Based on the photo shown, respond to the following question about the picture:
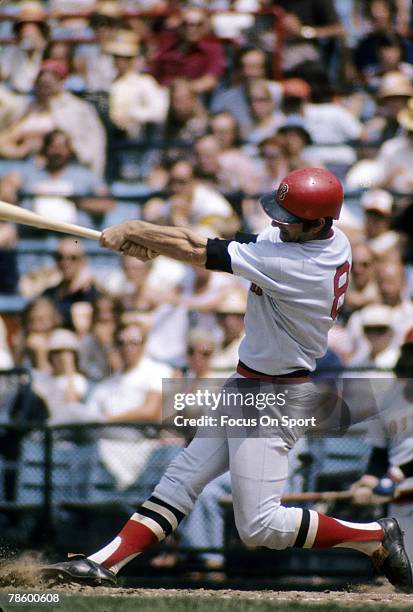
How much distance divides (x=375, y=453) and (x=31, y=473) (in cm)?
208

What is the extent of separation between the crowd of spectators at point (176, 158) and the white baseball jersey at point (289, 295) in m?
2.14

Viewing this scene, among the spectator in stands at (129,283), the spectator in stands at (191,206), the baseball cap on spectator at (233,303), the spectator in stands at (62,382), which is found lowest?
the spectator in stands at (62,382)

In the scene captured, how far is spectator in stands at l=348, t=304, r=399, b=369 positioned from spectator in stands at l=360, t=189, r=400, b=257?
600 millimetres

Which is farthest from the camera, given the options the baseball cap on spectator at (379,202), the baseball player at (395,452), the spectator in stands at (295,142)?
the spectator in stands at (295,142)

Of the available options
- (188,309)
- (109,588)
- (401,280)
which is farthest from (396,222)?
(109,588)

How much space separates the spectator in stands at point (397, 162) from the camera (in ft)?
26.4

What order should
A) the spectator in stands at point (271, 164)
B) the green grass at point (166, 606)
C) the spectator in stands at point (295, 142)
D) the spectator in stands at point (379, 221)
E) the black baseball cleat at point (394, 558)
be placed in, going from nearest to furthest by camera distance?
1. the green grass at point (166, 606)
2. the black baseball cleat at point (394, 558)
3. the spectator in stands at point (379, 221)
4. the spectator in stands at point (271, 164)
5. the spectator in stands at point (295, 142)

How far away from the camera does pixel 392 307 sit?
289 inches

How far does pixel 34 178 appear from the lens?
8672 mm

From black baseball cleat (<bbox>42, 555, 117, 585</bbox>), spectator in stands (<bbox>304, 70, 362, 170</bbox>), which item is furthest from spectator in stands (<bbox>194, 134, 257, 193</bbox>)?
black baseball cleat (<bbox>42, 555, 117, 585</bbox>)

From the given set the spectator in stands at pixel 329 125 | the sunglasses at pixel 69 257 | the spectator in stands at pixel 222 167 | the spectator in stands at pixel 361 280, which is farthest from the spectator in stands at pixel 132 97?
the spectator in stands at pixel 361 280

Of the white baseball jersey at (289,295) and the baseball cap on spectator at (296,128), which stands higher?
the white baseball jersey at (289,295)

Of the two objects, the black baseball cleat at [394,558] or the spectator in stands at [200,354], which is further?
the spectator in stands at [200,354]

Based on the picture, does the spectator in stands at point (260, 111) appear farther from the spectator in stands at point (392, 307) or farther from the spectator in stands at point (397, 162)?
the spectator in stands at point (392, 307)
